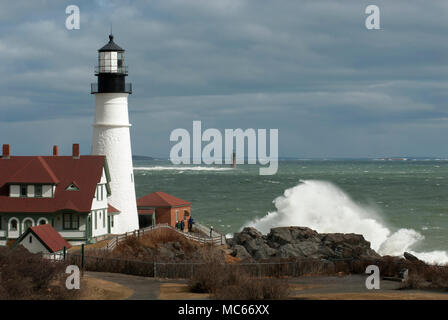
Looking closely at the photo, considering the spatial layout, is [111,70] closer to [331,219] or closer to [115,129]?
[115,129]

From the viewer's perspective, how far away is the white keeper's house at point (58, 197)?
34.5 m

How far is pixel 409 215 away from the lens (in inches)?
2876

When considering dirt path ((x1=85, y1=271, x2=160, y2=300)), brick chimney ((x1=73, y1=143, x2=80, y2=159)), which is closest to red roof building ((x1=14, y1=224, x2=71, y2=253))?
dirt path ((x1=85, y1=271, x2=160, y2=300))

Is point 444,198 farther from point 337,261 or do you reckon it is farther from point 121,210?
point 337,261

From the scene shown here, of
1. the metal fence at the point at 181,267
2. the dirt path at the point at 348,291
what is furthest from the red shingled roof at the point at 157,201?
the dirt path at the point at 348,291

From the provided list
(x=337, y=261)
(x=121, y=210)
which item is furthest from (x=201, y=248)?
(x=337, y=261)

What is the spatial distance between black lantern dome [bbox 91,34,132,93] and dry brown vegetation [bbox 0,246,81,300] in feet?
58.9

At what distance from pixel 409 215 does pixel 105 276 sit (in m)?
A: 52.5

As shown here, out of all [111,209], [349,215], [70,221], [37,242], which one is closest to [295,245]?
[111,209]

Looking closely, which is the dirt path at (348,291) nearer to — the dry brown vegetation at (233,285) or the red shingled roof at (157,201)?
the dry brown vegetation at (233,285)

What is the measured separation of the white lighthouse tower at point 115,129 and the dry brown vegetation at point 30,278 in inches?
668

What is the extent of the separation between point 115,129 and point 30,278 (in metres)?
19.4

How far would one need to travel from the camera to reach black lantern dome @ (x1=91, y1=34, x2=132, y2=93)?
37.9 m

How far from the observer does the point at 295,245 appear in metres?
39.3
